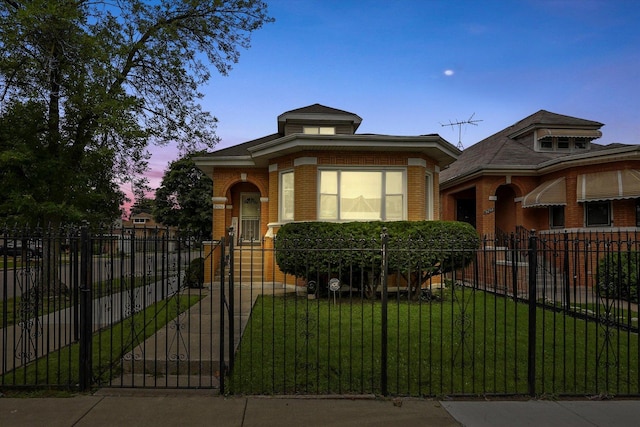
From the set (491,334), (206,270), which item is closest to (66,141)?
(206,270)

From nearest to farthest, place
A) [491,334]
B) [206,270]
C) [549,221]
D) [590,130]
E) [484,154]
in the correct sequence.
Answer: [491,334] < [206,270] < [549,221] < [590,130] < [484,154]

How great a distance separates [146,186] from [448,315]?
1159 centimetres

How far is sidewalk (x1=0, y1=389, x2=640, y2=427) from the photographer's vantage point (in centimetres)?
414

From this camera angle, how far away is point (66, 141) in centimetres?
1188

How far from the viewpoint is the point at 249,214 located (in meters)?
17.1

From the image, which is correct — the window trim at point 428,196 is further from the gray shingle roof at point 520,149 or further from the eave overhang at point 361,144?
the gray shingle roof at point 520,149

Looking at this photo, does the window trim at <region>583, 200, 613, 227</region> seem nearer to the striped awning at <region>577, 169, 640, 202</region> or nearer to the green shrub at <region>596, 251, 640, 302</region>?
the striped awning at <region>577, 169, 640, 202</region>

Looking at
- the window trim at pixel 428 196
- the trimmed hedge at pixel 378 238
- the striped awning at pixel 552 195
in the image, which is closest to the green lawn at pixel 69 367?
the trimmed hedge at pixel 378 238

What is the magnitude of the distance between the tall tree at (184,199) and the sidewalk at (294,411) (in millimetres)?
36095

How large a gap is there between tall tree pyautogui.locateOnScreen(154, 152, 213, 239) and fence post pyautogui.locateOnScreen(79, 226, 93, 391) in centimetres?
3526

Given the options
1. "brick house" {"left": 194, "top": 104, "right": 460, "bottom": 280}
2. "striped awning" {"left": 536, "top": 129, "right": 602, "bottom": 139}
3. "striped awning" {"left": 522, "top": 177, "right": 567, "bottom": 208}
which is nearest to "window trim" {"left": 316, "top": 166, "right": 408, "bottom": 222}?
"brick house" {"left": 194, "top": 104, "right": 460, "bottom": 280}

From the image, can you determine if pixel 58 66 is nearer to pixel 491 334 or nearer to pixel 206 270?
pixel 206 270

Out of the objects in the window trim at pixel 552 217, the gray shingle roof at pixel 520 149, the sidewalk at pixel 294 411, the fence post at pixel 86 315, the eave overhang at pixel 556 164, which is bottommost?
the sidewalk at pixel 294 411

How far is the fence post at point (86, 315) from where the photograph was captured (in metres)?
4.94
